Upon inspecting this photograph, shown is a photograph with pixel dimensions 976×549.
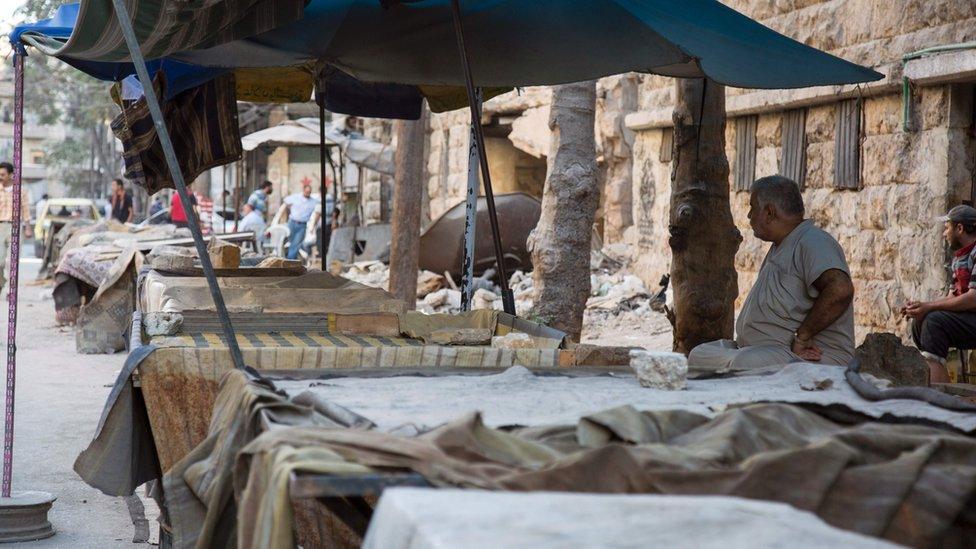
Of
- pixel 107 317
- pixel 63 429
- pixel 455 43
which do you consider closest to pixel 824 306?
pixel 455 43

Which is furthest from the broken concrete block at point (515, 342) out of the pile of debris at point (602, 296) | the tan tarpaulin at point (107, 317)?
the tan tarpaulin at point (107, 317)

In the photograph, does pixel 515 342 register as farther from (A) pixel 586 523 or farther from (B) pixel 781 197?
(A) pixel 586 523

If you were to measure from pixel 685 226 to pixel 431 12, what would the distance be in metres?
2.07

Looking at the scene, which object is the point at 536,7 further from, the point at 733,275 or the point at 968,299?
the point at 968,299

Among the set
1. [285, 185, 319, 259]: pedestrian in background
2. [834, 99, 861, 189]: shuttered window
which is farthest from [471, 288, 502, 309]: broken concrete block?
[285, 185, 319, 259]: pedestrian in background

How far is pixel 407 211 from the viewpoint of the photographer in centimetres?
1267

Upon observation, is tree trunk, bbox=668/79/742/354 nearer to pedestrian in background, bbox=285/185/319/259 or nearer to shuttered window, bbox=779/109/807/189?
shuttered window, bbox=779/109/807/189

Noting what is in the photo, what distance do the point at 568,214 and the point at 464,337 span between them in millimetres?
3363

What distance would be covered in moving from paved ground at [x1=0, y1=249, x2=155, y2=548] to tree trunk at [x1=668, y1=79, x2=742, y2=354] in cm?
364

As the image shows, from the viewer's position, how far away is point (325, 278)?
7.39 m

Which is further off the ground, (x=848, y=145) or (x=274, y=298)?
(x=848, y=145)

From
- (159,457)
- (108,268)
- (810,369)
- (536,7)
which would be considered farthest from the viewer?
(108,268)

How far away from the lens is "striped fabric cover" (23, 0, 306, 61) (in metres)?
5.02

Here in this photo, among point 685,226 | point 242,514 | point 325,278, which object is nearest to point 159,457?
point 242,514
